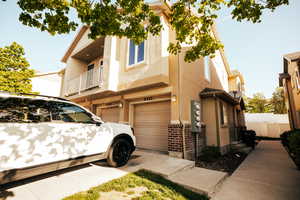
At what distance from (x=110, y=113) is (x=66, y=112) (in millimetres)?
5953

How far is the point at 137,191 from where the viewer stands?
316cm

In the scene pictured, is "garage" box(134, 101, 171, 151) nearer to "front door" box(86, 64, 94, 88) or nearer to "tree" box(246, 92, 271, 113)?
"front door" box(86, 64, 94, 88)

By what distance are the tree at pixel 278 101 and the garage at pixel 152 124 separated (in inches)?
1108

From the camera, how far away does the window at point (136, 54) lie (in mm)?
7090

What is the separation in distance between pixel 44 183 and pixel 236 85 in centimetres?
1932

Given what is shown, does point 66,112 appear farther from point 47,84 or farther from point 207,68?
point 47,84

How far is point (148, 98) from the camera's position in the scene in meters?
7.55

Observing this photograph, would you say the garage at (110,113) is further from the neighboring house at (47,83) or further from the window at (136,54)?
the neighboring house at (47,83)

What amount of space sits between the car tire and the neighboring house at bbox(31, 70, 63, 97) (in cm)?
1293

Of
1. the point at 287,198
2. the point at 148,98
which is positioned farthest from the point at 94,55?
the point at 287,198

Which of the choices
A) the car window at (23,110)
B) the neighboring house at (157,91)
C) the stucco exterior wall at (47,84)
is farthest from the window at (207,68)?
the stucco exterior wall at (47,84)

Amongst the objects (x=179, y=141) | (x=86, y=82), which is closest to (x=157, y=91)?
(x=179, y=141)

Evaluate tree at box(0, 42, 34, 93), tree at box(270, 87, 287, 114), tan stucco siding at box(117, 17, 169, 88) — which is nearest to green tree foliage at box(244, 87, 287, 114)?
tree at box(270, 87, 287, 114)

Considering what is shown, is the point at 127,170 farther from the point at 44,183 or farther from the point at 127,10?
the point at 127,10
